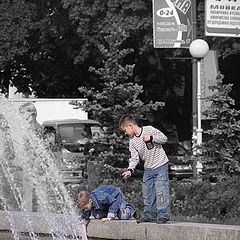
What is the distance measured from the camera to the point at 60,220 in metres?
10.8

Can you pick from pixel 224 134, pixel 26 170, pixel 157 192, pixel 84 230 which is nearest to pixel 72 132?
pixel 224 134

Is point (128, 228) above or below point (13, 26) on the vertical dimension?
below

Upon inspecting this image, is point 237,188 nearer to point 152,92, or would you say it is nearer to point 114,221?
point 114,221

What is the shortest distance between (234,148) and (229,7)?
212 inches

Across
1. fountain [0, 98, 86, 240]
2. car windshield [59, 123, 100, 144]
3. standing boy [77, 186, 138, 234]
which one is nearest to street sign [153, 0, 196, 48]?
car windshield [59, 123, 100, 144]

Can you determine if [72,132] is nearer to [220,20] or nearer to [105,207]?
[220,20]

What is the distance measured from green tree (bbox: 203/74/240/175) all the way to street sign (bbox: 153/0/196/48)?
4.22 m

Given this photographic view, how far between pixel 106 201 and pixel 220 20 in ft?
34.6

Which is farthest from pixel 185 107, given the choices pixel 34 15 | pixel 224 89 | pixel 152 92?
pixel 224 89

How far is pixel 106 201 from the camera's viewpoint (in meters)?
10.3

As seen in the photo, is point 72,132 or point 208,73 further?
point 72,132

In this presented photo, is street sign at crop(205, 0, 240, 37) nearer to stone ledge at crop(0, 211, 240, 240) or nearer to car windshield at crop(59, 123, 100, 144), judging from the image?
car windshield at crop(59, 123, 100, 144)

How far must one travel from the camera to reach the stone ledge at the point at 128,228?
949 cm

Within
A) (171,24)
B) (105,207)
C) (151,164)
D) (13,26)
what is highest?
(171,24)
